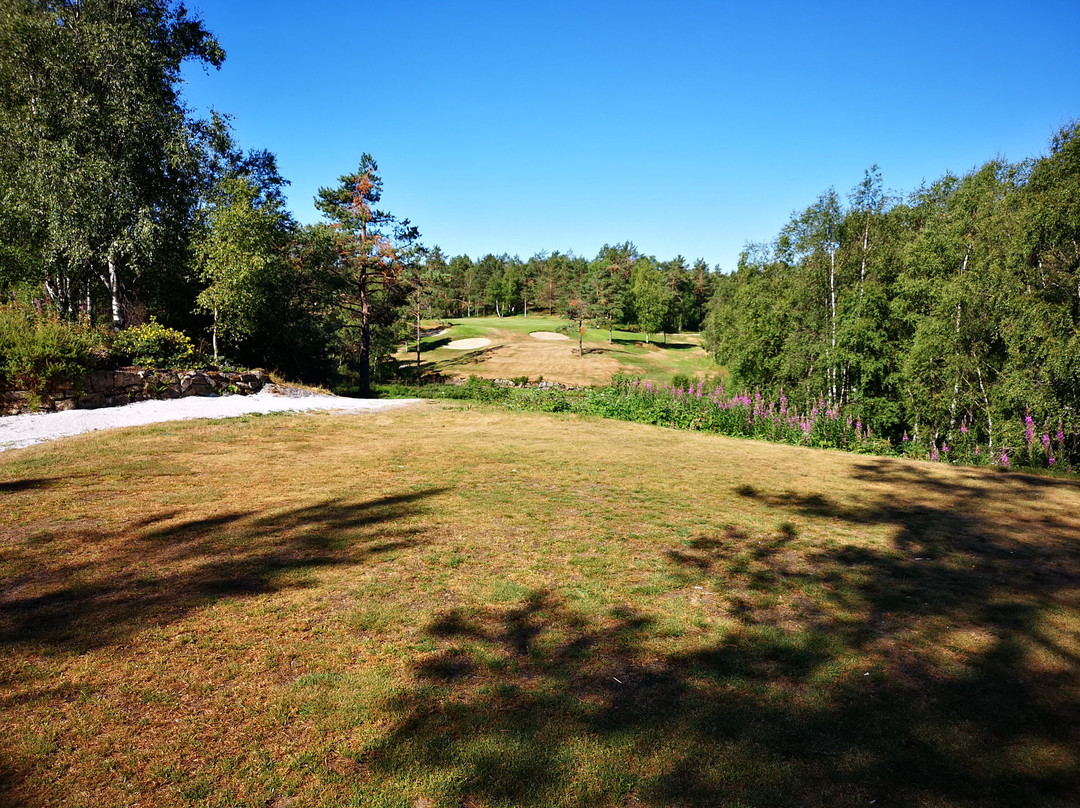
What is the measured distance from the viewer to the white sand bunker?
141ft

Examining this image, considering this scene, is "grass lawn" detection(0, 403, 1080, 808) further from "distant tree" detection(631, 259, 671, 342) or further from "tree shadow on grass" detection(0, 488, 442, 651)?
"distant tree" detection(631, 259, 671, 342)

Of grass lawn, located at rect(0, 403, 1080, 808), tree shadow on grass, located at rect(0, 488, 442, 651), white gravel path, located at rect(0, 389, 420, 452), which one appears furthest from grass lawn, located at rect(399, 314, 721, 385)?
tree shadow on grass, located at rect(0, 488, 442, 651)

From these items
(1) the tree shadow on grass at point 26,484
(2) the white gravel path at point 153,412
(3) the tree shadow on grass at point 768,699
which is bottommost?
(3) the tree shadow on grass at point 768,699

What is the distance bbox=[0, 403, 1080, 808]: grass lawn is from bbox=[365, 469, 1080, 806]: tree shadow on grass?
0.02m

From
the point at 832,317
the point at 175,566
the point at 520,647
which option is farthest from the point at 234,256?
the point at 832,317

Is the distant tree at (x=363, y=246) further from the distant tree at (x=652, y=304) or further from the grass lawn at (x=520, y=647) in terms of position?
the distant tree at (x=652, y=304)

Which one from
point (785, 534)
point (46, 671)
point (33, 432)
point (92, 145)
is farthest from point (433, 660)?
point (92, 145)

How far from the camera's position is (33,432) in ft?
28.0

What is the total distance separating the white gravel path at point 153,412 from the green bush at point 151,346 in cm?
143

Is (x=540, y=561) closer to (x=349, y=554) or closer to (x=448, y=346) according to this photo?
(x=349, y=554)

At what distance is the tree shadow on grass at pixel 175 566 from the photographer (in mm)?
3170

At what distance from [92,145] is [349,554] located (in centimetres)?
1714

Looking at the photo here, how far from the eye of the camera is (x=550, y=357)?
39.0 meters

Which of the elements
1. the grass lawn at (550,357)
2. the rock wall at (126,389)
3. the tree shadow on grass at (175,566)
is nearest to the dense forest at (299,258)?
the rock wall at (126,389)
